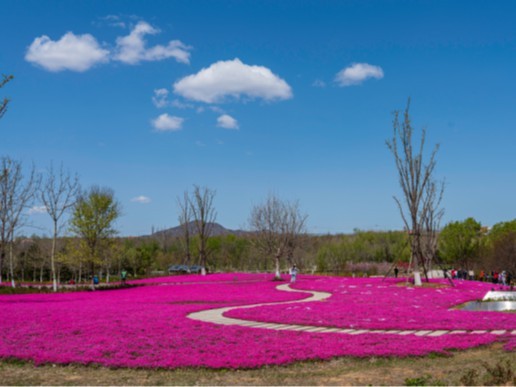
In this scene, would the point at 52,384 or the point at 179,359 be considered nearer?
the point at 52,384

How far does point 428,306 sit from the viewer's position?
2367 cm


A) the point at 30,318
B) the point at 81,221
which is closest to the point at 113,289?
the point at 81,221

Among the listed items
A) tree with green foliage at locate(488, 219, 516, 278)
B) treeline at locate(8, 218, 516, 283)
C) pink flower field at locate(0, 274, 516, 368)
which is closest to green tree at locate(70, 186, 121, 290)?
treeline at locate(8, 218, 516, 283)

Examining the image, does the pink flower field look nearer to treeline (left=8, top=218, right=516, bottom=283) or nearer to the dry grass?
the dry grass

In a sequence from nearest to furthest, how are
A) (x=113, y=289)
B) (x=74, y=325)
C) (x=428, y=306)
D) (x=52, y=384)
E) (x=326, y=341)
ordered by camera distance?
(x=52, y=384) → (x=326, y=341) → (x=74, y=325) → (x=428, y=306) → (x=113, y=289)

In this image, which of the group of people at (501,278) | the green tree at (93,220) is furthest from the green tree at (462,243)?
the green tree at (93,220)

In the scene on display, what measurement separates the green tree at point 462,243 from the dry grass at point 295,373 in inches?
2855

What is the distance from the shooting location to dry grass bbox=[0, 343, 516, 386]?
988 centimetres

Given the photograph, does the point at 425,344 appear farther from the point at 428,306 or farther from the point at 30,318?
the point at 30,318

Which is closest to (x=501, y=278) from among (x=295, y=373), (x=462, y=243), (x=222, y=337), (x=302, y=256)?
(x=462, y=243)

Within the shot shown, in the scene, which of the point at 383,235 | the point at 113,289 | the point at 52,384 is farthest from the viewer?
the point at 383,235

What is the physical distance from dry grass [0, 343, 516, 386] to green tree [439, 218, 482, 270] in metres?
72.5

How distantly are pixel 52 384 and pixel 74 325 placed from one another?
24.4 feet

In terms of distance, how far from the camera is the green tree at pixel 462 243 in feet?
260
